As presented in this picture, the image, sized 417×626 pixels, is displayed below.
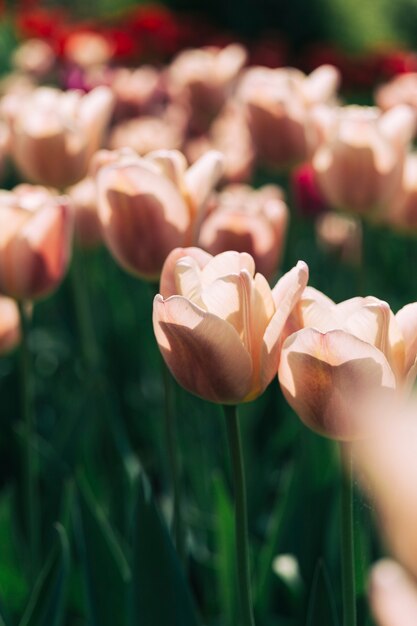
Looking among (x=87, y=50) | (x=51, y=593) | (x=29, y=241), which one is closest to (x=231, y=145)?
(x=29, y=241)

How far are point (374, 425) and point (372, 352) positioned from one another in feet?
0.18

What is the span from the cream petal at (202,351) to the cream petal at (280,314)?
0.04 ft

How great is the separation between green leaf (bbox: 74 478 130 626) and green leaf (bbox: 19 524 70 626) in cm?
7

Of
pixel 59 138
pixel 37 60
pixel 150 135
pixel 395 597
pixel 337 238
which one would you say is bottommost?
pixel 37 60

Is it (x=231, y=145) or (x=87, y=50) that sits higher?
(x=231, y=145)

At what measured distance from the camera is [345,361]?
23.8 inches

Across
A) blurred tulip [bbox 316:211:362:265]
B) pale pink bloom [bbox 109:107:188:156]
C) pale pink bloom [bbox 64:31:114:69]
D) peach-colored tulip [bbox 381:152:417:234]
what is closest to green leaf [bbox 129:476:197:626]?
peach-colored tulip [bbox 381:152:417:234]

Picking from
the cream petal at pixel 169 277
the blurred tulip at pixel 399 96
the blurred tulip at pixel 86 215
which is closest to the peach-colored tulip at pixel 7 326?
the blurred tulip at pixel 86 215

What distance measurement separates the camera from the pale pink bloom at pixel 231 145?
203cm

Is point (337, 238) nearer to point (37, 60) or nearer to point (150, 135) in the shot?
point (150, 135)

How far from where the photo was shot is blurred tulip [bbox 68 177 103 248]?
1.69 meters

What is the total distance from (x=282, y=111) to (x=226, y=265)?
873mm

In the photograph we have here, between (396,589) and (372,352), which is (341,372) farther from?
(396,589)

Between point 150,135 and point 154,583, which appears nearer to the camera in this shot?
point 154,583
